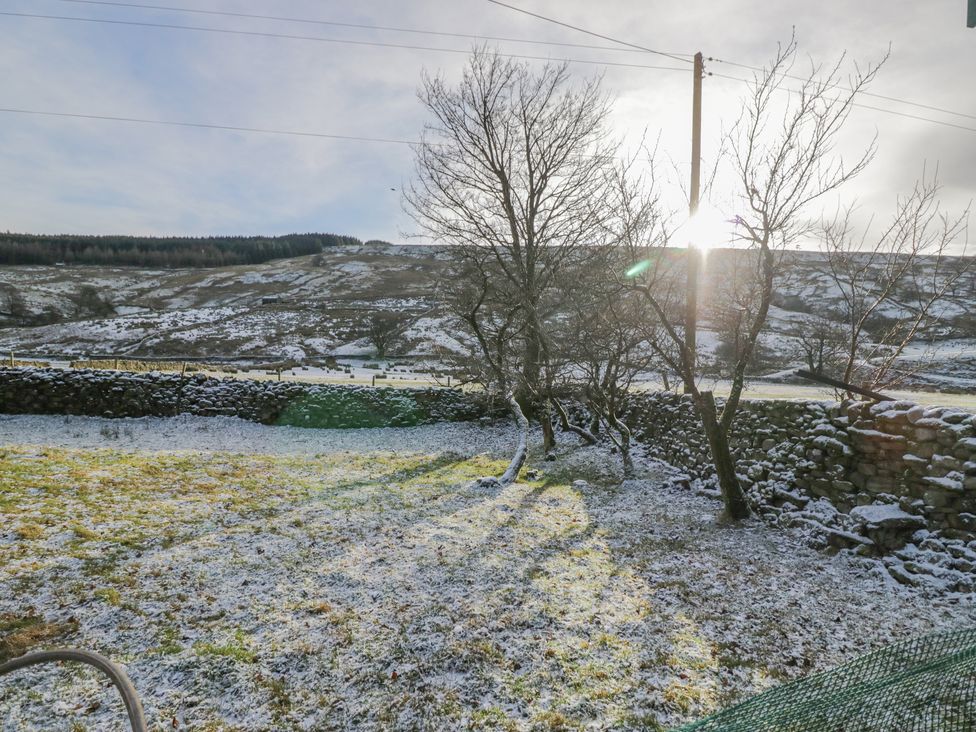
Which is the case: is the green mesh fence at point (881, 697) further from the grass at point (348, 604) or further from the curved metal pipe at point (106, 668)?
the curved metal pipe at point (106, 668)

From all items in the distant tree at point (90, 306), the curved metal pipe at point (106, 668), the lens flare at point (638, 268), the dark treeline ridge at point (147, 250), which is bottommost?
the curved metal pipe at point (106, 668)

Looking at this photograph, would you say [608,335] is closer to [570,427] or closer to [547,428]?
[570,427]

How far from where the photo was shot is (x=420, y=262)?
12344cm

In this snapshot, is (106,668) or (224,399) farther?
(224,399)

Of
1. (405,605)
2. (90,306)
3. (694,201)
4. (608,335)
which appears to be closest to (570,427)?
(608,335)

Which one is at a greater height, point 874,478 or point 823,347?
point 823,347

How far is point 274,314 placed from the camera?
70.2 m

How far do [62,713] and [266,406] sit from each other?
16522mm

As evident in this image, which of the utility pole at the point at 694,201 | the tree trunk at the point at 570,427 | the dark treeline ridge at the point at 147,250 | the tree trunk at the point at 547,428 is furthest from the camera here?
the dark treeline ridge at the point at 147,250

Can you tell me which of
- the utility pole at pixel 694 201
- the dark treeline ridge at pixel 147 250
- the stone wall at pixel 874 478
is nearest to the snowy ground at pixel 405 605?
the stone wall at pixel 874 478

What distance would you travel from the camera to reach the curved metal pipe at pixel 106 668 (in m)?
2.06

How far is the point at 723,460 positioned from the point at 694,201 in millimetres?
6927

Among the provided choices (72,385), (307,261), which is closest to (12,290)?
(307,261)

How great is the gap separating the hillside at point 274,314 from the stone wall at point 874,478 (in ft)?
9.75
